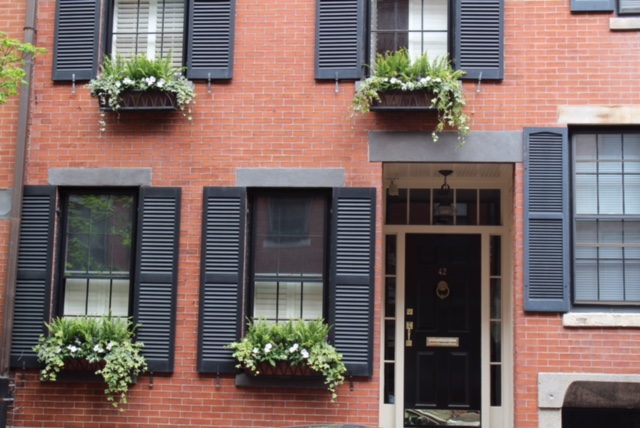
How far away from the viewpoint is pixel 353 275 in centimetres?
972

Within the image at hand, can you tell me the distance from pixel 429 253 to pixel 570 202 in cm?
227

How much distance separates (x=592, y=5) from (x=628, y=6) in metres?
0.39

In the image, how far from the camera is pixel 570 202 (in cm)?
970

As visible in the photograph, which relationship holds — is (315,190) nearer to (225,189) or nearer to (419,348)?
(225,189)

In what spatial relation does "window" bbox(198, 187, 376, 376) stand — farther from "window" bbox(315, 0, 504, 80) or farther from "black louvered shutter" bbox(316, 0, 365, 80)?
"window" bbox(315, 0, 504, 80)

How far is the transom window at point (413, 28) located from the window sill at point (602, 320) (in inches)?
130

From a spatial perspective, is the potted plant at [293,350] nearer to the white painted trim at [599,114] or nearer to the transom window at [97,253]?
the transom window at [97,253]

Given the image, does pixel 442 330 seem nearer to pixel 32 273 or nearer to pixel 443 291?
pixel 443 291

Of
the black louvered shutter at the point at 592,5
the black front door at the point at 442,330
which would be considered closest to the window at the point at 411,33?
the black louvered shutter at the point at 592,5

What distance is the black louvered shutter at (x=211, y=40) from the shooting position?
1009 cm

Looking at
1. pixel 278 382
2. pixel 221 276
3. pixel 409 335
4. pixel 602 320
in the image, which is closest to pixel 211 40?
pixel 221 276

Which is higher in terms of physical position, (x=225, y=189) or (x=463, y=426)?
(x=225, y=189)

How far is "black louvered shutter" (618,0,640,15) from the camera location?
973 cm

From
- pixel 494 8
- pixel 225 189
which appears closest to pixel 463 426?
pixel 225 189
